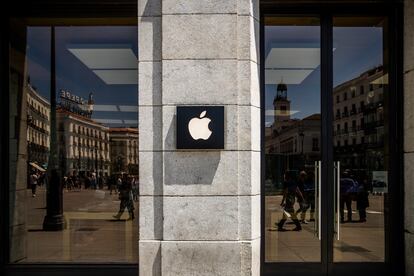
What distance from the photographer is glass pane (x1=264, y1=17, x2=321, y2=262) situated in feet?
24.0

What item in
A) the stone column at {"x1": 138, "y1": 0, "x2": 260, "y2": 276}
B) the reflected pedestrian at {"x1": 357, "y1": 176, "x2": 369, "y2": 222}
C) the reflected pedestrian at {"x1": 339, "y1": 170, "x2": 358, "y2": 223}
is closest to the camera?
the stone column at {"x1": 138, "y1": 0, "x2": 260, "y2": 276}

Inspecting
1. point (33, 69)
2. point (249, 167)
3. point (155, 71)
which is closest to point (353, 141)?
point (249, 167)

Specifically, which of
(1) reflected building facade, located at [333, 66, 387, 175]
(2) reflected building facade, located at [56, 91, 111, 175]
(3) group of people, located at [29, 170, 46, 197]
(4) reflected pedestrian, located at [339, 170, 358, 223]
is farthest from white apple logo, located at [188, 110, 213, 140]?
(3) group of people, located at [29, 170, 46, 197]

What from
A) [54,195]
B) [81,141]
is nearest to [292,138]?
[81,141]

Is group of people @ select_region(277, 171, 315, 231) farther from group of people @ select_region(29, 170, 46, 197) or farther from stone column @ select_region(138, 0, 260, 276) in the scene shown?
group of people @ select_region(29, 170, 46, 197)

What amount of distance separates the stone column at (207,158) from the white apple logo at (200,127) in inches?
8.5

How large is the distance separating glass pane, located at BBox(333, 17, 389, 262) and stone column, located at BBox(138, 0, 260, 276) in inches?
77.3

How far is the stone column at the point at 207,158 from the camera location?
609cm

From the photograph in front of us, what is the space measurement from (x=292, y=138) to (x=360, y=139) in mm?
1138

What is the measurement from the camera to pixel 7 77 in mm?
7449

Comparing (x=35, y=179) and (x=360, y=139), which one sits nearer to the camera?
(x=360, y=139)

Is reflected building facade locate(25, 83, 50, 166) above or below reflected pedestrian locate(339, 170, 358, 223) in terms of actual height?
above

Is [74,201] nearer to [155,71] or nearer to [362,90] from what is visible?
[155,71]

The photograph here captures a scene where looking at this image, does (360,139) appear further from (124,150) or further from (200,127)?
(124,150)
